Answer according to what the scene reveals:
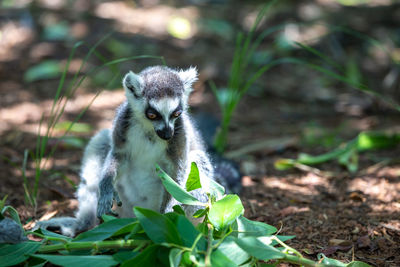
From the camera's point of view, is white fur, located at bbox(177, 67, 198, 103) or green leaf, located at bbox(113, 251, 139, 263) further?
white fur, located at bbox(177, 67, 198, 103)

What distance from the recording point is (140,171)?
3885 millimetres

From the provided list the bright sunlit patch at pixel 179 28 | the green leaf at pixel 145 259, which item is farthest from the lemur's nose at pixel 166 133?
the bright sunlit patch at pixel 179 28

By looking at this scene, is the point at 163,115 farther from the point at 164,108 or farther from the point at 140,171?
the point at 140,171

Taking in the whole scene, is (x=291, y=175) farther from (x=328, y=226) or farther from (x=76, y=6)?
(x=76, y=6)

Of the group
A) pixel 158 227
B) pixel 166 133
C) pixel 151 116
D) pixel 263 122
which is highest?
pixel 151 116

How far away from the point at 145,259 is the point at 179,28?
8739 millimetres

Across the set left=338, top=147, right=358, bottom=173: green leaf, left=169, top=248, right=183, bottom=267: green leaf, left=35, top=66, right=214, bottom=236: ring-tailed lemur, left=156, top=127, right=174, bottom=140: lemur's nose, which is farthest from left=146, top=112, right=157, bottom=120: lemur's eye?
left=338, top=147, right=358, bottom=173: green leaf

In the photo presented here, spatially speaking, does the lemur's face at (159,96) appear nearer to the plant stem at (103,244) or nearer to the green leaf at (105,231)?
the green leaf at (105,231)

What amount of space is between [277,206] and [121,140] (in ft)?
5.43

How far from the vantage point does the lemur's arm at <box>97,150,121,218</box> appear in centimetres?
363

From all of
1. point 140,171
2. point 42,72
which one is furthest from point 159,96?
point 42,72

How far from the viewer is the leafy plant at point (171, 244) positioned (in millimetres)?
2523

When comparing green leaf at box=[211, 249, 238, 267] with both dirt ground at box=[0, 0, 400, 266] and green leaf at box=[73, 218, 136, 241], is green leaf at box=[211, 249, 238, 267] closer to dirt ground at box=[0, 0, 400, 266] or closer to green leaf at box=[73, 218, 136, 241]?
green leaf at box=[73, 218, 136, 241]

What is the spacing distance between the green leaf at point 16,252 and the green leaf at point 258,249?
4.27ft
